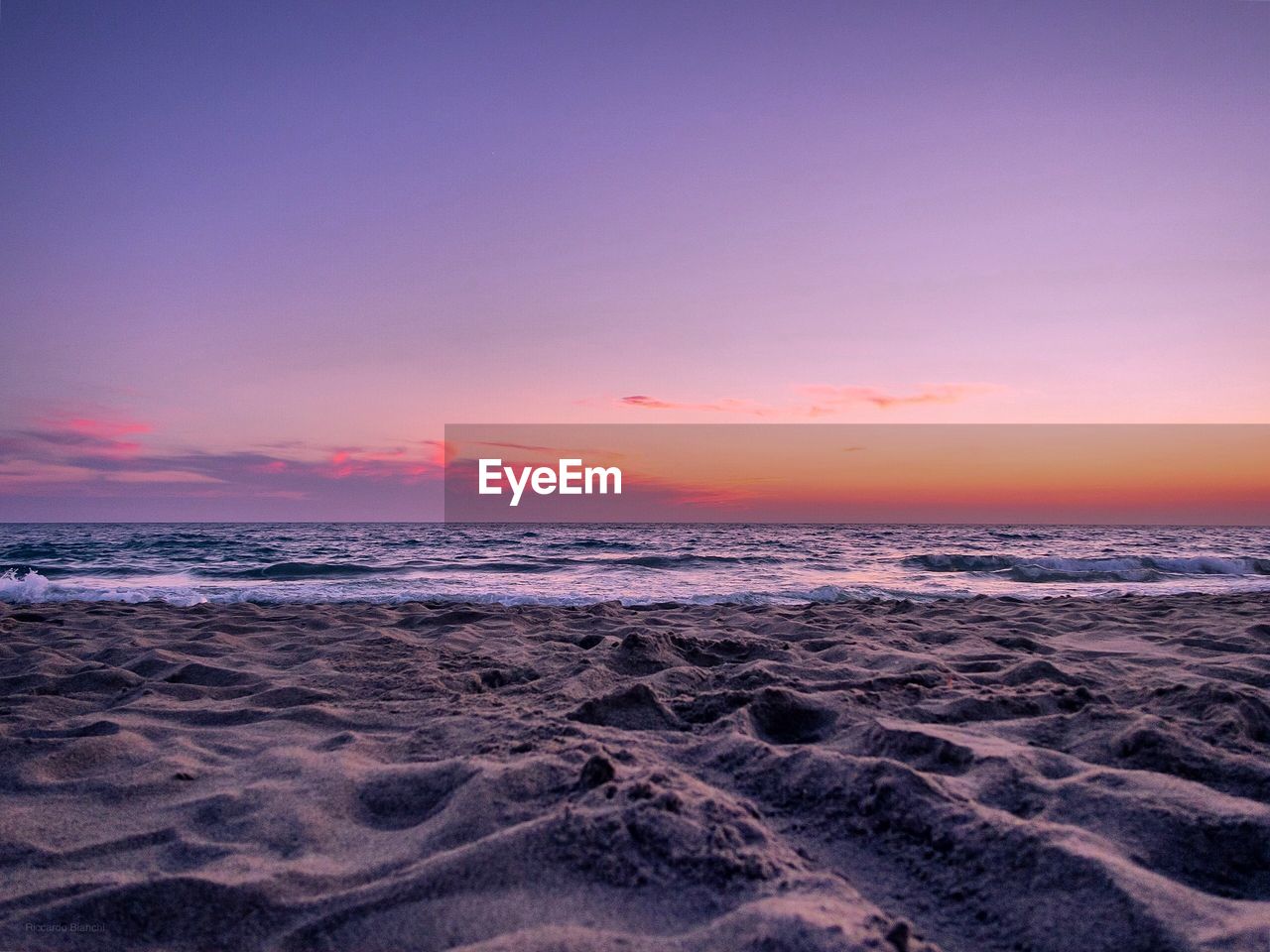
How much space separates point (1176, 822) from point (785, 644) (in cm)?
279

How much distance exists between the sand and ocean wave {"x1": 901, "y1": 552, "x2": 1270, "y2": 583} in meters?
10.7

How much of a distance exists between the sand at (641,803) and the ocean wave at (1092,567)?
10.7 metres

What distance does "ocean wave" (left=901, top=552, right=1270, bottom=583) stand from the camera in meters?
13.8

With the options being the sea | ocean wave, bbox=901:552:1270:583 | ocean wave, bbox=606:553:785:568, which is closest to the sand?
the sea

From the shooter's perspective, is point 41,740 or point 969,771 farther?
point 41,740

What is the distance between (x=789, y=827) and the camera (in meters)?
1.99

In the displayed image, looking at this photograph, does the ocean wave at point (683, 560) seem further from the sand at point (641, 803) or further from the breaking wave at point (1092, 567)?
the sand at point (641, 803)

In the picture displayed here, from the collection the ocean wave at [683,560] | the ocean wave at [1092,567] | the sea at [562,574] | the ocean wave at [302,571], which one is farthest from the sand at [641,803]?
the ocean wave at [683,560]

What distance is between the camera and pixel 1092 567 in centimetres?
1500

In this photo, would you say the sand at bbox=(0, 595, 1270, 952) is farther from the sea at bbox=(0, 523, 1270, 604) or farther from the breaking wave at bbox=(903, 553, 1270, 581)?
the breaking wave at bbox=(903, 553, 1270, 581)

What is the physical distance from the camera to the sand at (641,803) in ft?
5.17

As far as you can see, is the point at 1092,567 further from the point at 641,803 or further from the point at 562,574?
the point at 641,803

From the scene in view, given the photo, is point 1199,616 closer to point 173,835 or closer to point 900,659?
point 900,659

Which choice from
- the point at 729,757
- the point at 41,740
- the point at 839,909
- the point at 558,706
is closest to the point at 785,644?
the point at 558,706
